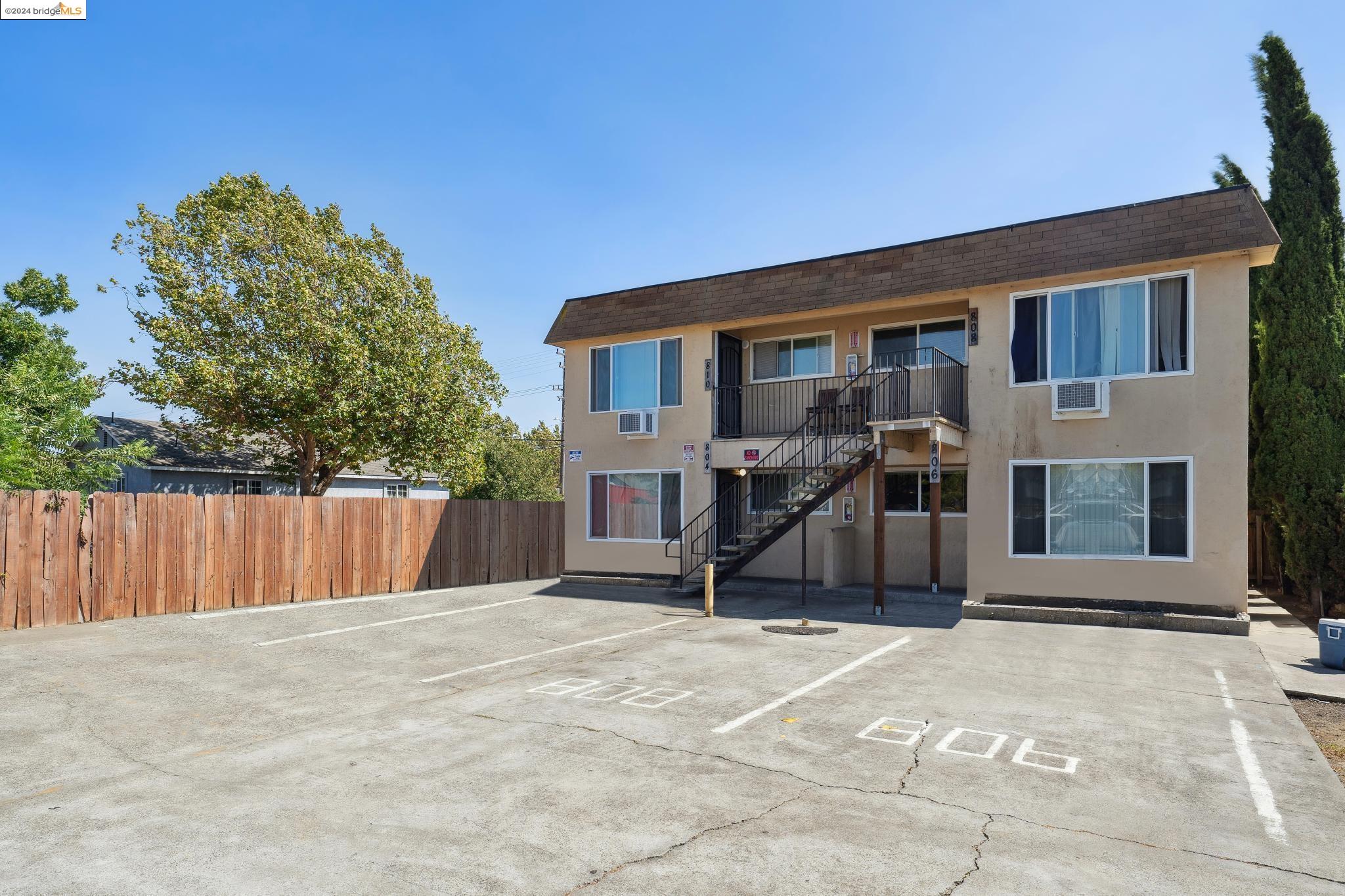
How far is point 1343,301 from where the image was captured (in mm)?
14555

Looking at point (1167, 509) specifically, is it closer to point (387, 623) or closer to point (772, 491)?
point (772, 491)

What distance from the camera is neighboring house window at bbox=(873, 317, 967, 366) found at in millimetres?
15289

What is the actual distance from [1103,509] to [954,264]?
14.7ft

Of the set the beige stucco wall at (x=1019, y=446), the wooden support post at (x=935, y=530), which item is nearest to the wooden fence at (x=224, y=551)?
the beige stucco wall at (x=1019, y=446)

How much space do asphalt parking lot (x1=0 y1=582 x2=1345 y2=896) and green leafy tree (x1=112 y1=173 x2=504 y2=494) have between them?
39.0 feet

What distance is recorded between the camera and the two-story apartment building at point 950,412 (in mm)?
11578

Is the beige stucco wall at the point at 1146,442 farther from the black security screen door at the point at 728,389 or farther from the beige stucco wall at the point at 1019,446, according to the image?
the black security screen door at the point at 728,389

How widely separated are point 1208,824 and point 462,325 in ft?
76.6

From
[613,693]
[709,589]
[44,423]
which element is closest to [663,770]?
[613,693]

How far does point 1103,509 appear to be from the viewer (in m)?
12.2

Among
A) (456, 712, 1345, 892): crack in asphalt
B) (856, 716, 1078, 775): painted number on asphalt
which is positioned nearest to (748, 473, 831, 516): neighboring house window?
(856, 716, 1078, 775): painted number on asphalt

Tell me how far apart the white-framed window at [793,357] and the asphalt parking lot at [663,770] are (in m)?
7.23

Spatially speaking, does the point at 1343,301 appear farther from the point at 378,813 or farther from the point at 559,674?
the point at 378,813

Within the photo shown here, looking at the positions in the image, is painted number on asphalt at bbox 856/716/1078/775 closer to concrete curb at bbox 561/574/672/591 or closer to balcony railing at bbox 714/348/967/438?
balcony railing at bbox 714/348/967/438
